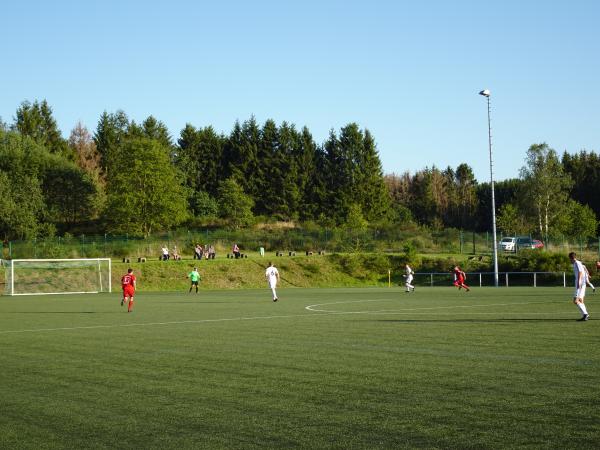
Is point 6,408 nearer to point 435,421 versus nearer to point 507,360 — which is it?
point 435,421

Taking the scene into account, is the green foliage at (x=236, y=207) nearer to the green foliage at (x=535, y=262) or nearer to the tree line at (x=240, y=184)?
the tree line at (x=240, y=184)

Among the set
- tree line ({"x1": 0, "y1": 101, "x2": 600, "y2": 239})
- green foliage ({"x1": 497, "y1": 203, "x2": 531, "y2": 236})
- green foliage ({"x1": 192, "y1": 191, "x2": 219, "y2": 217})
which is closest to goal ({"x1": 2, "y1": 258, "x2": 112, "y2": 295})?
tree line ({"x1": 0, "y1": 101, "x2": 600, "y2": 239})

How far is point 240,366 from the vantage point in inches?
527

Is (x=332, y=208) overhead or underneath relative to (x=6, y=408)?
overhead

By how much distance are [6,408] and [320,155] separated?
107m

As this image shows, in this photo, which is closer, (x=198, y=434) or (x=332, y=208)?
(x=198, y=434)

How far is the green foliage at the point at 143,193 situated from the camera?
8375 centimetres

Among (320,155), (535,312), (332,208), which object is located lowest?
(535,312)

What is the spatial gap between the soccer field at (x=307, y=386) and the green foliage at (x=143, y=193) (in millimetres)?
63088

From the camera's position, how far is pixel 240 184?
11062cm

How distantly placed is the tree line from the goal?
23086mm

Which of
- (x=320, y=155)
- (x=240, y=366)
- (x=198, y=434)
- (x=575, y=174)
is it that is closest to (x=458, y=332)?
(x=240, y=366)

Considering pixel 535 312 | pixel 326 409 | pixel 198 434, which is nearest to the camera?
pixel 198 434

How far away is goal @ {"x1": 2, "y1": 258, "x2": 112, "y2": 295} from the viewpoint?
5359 centimetres
